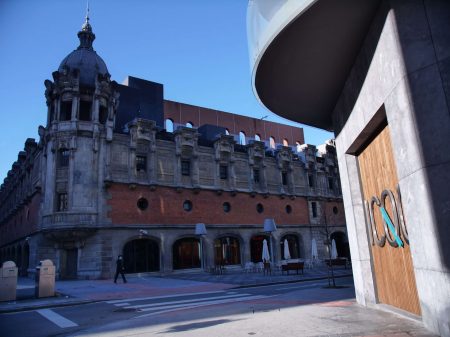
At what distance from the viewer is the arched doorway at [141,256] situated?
93.2 feet

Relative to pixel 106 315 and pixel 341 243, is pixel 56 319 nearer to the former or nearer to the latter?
pixel 106 315

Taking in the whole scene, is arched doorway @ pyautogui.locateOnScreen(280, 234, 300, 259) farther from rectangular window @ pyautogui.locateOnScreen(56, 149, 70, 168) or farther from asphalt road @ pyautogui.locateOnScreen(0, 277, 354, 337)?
asphalt road @ pyautogui.locateOnScreen(0, 277, 354, 337)

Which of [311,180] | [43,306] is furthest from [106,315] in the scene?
[311,180]

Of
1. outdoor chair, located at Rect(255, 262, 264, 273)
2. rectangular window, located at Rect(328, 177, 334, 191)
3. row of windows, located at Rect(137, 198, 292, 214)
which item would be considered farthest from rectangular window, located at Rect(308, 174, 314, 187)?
outdoor chair, located at Rect(255, 262, 264, 273)

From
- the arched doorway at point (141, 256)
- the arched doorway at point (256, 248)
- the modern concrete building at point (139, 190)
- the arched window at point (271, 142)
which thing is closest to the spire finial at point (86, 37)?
the modern concrete building at point (139, 190)

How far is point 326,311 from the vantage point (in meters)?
8.37

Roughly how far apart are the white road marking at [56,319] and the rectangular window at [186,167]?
21.0 meters

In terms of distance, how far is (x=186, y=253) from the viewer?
1234 inches

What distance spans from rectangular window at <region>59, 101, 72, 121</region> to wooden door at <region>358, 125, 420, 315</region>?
26.9 metres

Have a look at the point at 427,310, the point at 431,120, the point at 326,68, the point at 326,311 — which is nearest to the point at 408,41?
the point at 431,120

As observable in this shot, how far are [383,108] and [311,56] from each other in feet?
5.94

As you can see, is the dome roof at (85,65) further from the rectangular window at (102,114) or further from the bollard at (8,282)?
the bollard at (8,282)

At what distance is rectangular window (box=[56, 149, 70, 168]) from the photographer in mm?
28453

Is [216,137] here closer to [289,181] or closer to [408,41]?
[289,181]
